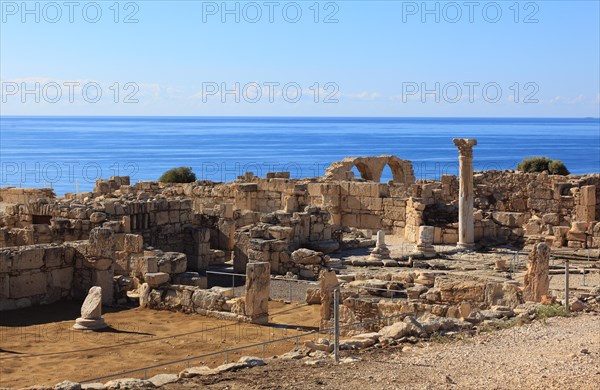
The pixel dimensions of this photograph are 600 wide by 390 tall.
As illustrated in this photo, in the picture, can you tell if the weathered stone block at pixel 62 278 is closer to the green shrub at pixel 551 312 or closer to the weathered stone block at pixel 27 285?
the weathered stone block at pixel 27 285

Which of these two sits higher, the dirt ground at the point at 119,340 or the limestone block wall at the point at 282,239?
the limestone block wall at the point at 282,239

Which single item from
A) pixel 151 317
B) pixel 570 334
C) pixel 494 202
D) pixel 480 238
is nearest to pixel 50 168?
pixel 494 202

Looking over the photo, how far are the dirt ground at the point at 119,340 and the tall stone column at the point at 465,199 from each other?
851cm

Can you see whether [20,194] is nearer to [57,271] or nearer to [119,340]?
[57,271]

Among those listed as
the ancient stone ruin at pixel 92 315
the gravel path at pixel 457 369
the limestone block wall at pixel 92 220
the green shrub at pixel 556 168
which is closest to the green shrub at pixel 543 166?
the green shrub at pixel 556 168

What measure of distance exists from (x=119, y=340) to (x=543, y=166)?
36978 millimetres

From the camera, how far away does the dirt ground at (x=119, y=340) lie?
11797 millimetres

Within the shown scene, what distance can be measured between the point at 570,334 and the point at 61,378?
645 centimetres

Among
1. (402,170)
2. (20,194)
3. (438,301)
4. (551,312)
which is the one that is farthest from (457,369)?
(402,170)

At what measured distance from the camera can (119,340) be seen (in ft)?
44.5

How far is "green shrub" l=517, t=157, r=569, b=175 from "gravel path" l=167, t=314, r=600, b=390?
35.7 meters

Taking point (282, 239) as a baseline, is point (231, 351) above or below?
below

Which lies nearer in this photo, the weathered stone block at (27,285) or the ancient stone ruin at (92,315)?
the ancient stone ruin at (92,315)

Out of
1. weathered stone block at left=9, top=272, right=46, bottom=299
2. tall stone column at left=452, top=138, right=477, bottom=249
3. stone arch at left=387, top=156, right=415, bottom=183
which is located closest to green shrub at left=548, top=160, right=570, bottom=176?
stone arch at left=387, top=156, right=415, bottom=183
